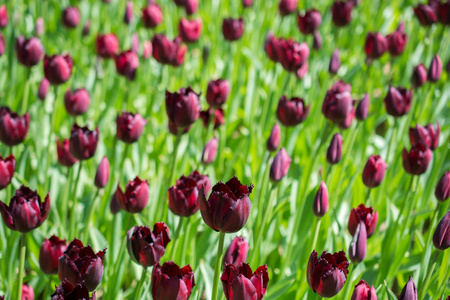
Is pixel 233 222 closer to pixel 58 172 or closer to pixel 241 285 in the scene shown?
pixel 241 285

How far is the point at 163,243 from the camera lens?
1203 mm

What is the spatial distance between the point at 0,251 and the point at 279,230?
3.17 ft

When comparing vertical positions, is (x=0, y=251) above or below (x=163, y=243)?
below

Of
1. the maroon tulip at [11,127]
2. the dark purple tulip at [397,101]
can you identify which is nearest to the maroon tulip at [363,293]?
the dark purple tulip at [397,101]

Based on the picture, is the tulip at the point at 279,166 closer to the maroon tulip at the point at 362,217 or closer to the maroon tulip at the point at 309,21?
the maroon tulip at the point at 362,217

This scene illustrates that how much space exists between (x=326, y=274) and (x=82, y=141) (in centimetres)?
83

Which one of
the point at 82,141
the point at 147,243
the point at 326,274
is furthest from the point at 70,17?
the point at 326,274

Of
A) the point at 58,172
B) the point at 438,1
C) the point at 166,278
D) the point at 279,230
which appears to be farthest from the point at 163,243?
the point at 438,1

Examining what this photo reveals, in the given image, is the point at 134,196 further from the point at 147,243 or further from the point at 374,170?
the point at 374,170

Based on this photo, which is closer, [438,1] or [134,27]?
[438,1]

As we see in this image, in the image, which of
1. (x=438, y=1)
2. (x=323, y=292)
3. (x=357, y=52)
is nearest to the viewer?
(x=323, y=292)

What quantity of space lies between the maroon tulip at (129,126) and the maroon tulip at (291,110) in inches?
19.4

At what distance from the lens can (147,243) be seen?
3.89 ft

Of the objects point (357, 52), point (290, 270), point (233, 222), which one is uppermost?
point (357, 52)
